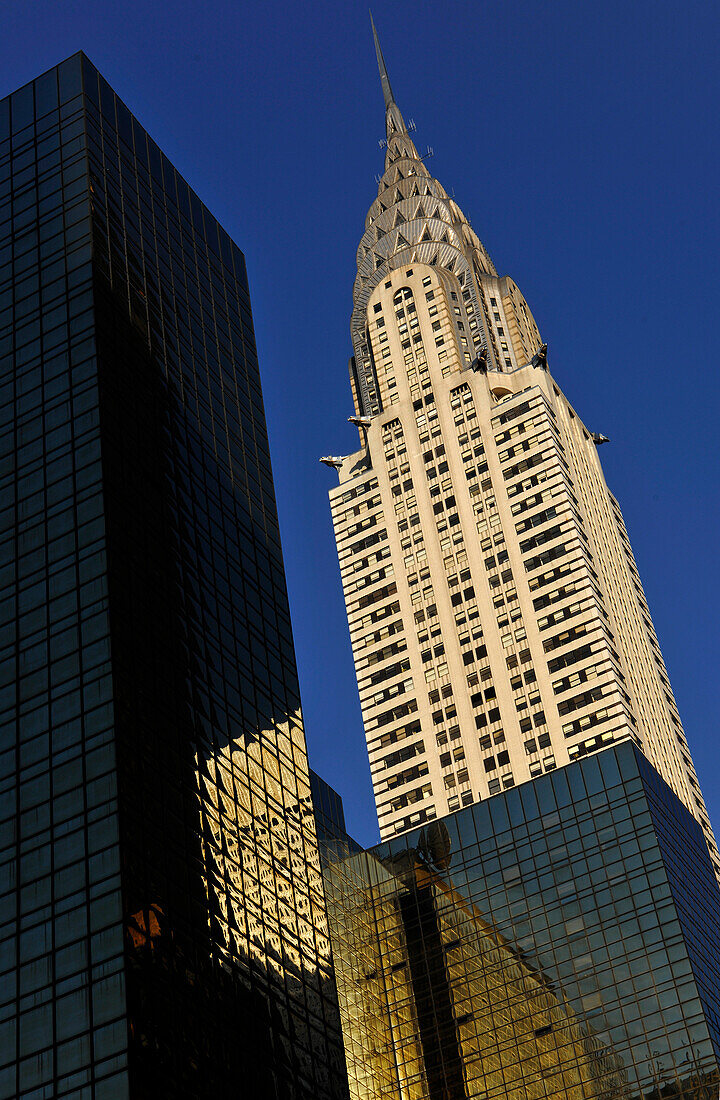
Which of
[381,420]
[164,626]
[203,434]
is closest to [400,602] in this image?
[381,420]

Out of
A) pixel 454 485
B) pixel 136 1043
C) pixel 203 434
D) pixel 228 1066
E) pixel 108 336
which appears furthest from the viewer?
pixel 454 485

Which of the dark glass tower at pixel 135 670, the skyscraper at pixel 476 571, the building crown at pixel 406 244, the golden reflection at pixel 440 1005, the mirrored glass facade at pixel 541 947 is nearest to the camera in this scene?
the dark glass tower at pixel 135 670

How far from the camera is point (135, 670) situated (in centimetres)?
7531

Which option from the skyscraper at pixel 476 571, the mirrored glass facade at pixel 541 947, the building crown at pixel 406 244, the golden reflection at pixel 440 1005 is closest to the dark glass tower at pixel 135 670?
the golden reflection at pixel 440 1005

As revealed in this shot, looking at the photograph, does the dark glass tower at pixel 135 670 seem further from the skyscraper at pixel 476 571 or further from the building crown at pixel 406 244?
the building crown at pixel 406 244

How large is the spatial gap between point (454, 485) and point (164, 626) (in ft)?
261

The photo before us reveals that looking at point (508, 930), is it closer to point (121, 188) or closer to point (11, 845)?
point (11, 845)

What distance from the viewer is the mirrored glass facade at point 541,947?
99.7 m

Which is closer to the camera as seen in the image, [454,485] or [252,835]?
[252,835]

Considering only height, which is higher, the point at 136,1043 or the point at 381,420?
the point at 381,420

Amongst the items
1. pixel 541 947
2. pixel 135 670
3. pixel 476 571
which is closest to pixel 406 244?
pixel 476 571

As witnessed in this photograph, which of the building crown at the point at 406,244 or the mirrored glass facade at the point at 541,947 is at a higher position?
the building crown at the point at 406,244

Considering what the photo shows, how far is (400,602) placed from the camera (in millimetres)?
153125

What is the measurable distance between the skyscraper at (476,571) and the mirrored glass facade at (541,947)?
2207 cm
